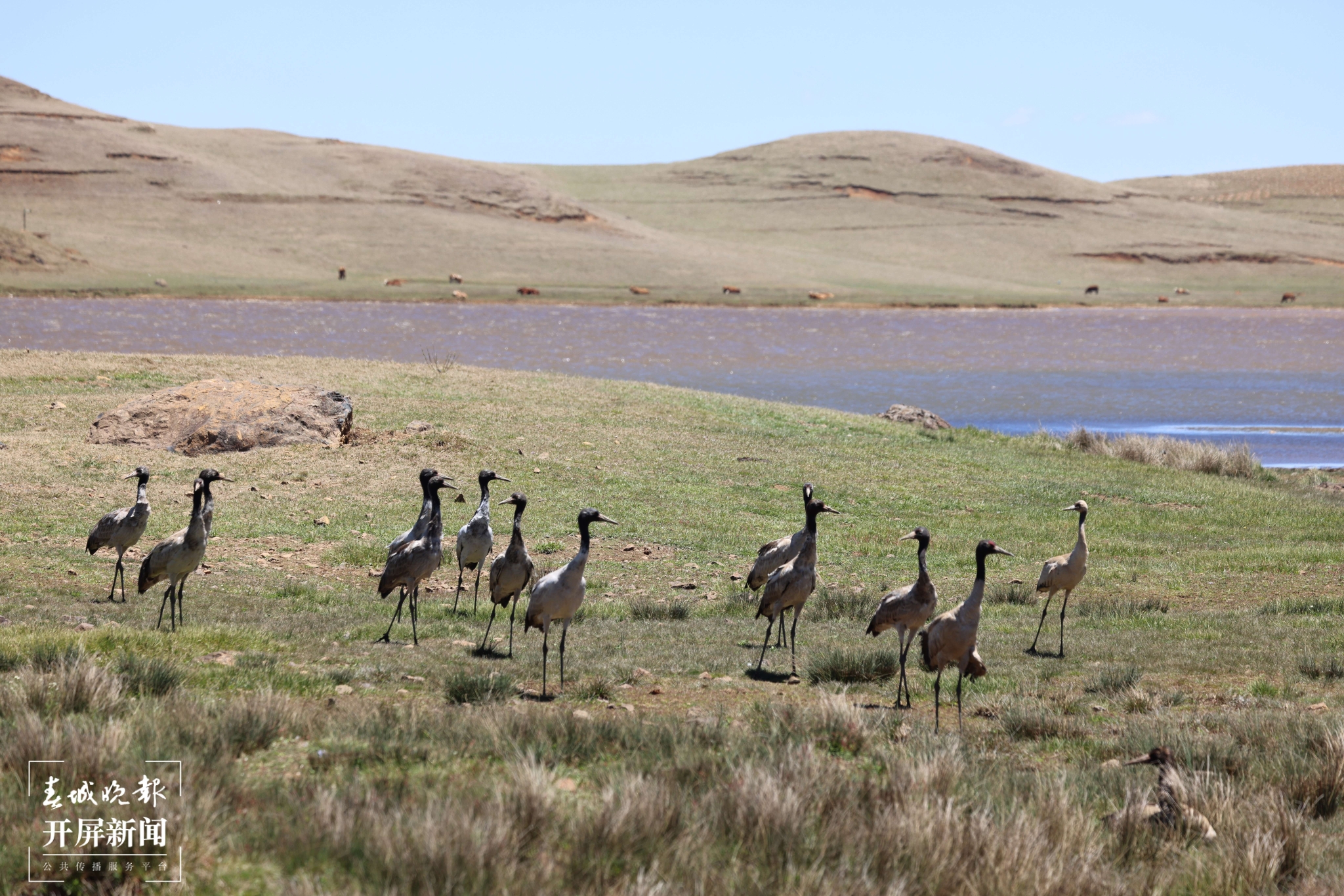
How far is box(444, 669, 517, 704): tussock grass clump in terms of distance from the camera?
10.1 m

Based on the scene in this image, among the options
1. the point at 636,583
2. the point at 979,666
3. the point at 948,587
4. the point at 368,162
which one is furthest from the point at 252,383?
the point at 368,162

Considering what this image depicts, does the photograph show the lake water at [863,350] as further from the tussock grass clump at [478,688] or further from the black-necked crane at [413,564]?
the tussock grass clump at [478,688]

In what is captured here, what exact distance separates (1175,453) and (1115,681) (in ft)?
68.1

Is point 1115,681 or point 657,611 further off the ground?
point 1115,681

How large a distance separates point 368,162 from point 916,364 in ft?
356

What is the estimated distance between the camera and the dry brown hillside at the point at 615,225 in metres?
102

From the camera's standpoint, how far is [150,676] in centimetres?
952

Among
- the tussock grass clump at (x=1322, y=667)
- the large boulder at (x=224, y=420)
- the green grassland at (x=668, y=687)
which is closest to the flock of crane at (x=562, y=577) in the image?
the green grassland at (x=668, y=687)

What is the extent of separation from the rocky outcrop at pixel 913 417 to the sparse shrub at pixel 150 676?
26464 millimetres

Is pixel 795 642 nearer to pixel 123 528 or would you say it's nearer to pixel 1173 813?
pixel 1173 813

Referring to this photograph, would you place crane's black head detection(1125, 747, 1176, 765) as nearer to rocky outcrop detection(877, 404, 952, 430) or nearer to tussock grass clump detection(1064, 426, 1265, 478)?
tussock grass clump detection(1064, 426, 1265, 478)

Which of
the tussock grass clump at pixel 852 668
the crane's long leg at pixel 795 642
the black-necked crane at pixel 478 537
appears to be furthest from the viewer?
the black-necked crane at pixel 478 537

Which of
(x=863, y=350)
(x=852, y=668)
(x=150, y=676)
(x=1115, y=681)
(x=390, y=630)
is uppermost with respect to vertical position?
(x=863, y=350)

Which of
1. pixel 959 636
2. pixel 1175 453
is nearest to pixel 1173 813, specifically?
pixel 959 636
